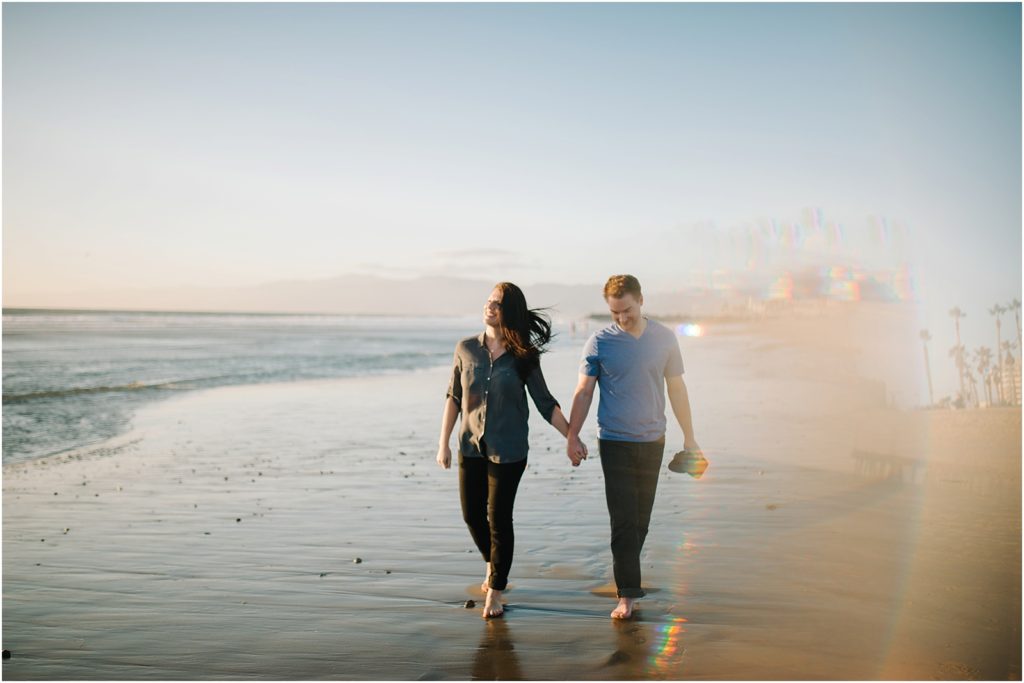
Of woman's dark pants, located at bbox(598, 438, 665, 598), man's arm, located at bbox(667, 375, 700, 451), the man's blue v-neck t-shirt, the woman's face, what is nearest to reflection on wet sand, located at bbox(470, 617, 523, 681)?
woman's dark pants, located at bbox(598, 438, 665, 598)

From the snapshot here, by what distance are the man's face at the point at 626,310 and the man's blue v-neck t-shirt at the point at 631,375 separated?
6 centimetres

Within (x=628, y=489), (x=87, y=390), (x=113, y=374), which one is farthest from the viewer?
(x=113, y=374)

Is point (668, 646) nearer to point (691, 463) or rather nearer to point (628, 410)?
point (691, 463)

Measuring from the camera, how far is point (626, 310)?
16.4 ft

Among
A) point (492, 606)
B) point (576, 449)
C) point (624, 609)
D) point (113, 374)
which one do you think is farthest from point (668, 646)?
point (113, 374)

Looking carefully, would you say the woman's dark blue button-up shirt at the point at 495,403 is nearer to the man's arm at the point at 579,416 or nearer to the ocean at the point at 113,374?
the man's arm at the point at 579,416

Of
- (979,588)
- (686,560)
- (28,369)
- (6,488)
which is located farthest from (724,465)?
(28,369)

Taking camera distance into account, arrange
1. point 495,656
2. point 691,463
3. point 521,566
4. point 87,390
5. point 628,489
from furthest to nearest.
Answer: point 87,390 → point 521,566 → point 691,463 → point 628,489 → point 495,656

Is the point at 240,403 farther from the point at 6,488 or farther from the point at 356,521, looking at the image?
the point at 356,521

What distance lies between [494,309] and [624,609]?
2.10 metres

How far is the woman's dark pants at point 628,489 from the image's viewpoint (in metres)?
5.05

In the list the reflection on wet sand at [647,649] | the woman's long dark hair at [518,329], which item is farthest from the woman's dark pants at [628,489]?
the woman's long dark hair at [518,329]

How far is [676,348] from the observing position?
5082mm

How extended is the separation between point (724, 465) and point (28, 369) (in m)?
27.6
